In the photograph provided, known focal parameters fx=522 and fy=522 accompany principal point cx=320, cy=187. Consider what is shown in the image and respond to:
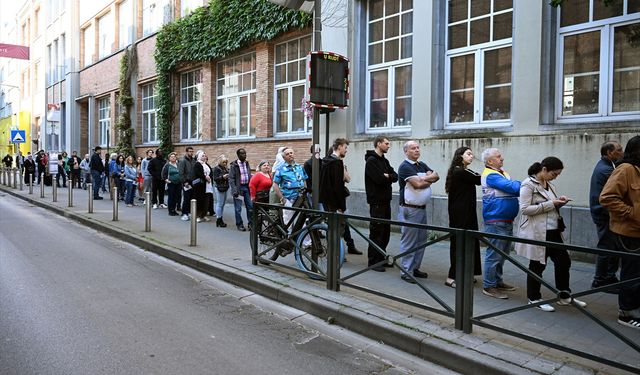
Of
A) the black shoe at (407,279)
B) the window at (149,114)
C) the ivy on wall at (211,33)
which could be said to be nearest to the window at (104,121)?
the window at (149,114)

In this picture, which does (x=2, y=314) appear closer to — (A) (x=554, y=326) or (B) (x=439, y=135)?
(A) (x=554, y=326)

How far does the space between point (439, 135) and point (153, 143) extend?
49.6 feet

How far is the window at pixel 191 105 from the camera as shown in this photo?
19219mm

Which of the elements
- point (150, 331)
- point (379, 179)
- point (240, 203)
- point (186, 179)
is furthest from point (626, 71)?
point (186, 179)

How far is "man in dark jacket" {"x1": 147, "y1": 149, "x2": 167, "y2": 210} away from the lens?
15.0 metres

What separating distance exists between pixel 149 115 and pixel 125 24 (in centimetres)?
543

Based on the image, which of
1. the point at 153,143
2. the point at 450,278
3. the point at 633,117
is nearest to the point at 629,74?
the point at 633,117

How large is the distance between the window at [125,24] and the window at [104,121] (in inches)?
149

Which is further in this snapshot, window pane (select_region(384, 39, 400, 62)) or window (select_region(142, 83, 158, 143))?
window (select_region(142, 83, 158, 143))

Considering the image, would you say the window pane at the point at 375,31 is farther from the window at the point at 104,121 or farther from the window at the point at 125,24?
the window at the point at 104,121

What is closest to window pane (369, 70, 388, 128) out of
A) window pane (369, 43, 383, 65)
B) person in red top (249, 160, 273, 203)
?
window pane (369, 43, 383, 65)

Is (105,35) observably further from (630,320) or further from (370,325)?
(630,320)

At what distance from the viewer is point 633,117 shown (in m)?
7.75

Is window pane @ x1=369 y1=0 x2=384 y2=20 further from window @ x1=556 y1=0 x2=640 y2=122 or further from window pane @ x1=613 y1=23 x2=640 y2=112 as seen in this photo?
window pane @ x1=613 y1=23 x2=640 y2=112
